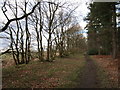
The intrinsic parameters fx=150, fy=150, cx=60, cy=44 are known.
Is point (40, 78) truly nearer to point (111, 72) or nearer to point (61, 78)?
point (61, 78)

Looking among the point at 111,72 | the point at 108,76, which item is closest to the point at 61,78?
the point at 108,76

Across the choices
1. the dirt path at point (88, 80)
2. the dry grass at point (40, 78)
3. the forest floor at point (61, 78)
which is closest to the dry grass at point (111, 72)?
the forest floor at point (61, 78)

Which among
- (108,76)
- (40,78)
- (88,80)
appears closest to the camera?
(88,80)

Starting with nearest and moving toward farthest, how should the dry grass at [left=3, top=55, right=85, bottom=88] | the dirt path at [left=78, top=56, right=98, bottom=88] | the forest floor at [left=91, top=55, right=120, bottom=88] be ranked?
1. the dirt path at [left=78, top=56, right=98, bottom=88]
2. the forest floor at [left=91, top=55, right=120, bottom=88]
3. the dry grass at [left=3, top=55, right=85, bottom=88]

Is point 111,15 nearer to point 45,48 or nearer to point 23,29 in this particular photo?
point 45,48

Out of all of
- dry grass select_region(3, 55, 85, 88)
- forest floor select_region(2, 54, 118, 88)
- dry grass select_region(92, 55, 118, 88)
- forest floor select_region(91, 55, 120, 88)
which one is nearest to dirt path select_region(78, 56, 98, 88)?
forest floor select_region(2, 54, 118, 88)

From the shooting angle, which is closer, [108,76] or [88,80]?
[88,80]

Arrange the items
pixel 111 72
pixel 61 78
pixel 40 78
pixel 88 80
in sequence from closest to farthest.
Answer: pixel 88 80 < pixel 61 78 < pixel 40 78 < pixel 111 72

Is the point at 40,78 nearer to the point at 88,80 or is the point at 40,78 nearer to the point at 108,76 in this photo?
the point at 88,80

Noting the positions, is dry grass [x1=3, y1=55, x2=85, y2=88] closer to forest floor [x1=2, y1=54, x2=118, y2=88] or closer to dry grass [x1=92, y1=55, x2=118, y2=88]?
forest floor [x1=2, y1=54, x2=118, y2=88]

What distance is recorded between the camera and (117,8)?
19.6 meters

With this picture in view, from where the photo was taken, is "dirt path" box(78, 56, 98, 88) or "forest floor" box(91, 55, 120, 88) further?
"forest floor" box(91, 55, 120, 88)

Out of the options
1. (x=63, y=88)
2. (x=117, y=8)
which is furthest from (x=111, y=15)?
(x=63, y=88)

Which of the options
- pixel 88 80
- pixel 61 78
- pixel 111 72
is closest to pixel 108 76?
pixel 111 72
